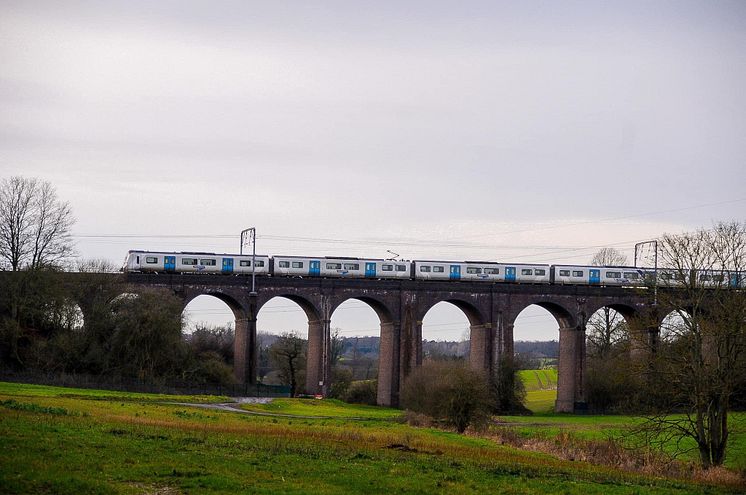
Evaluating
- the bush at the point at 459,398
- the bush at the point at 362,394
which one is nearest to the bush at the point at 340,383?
the bush at the point at 362,394

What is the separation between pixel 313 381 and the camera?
6506 cm

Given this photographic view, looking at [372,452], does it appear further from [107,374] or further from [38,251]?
[38,251]

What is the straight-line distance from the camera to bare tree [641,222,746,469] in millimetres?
28219

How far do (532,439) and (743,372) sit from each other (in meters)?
10.1

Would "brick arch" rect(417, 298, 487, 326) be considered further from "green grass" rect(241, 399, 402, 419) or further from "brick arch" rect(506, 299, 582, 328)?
"green grass" rect(241, 399, 402, 419)

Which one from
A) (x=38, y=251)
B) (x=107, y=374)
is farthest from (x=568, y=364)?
(x=38, y=251)

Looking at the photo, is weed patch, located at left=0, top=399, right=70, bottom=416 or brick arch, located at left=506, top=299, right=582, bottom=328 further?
brick arch, located at left=506, top=299, right=582, bottom=328

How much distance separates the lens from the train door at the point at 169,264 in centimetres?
6294

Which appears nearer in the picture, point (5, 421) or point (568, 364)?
point (5, 421)

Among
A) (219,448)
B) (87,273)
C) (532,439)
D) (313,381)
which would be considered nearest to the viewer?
(219,448)

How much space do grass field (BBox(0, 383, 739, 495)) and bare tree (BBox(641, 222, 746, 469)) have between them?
13.7ft

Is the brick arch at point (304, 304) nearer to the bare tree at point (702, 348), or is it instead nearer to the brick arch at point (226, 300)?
the brick arch at point (226, 300)

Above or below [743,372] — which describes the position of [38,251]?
above

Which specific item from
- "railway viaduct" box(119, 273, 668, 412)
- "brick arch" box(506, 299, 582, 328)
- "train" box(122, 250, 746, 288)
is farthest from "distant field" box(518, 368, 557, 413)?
"train" box(122, 250, 746, 288)
